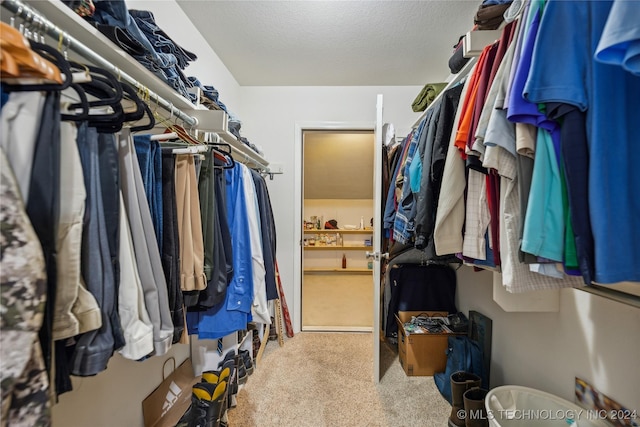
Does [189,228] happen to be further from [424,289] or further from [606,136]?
[424,289]

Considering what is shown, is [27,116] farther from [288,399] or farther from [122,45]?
[288,399]

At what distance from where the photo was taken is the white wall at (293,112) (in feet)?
8.32

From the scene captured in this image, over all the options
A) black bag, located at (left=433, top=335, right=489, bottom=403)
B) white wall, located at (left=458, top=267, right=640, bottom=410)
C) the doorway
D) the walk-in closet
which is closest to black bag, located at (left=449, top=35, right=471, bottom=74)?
the walk-in closet

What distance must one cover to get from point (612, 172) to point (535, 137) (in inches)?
6.3

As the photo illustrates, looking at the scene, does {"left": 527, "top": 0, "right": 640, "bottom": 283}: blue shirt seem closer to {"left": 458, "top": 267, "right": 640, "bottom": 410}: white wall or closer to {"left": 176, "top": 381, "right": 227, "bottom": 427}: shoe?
{"left": 458, "top": 267, "right": 640, "bottom": 410}: white wall

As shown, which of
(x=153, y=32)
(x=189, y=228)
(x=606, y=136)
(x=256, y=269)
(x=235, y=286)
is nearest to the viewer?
(x=606, y=136)

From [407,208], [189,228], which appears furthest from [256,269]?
[407,208]

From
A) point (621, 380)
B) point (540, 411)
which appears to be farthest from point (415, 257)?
point (621, 380)

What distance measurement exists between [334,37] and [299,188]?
49.2 inches

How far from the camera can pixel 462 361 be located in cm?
165

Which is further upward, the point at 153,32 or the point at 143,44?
the point at 153,32

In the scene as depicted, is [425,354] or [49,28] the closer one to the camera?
[49,28]

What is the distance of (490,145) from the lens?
0.69 meters

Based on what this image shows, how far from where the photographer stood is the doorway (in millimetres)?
3943
